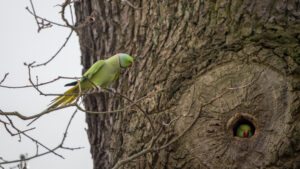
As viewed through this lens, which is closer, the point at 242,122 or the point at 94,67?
the point at 242,122

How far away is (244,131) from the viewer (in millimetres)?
2039

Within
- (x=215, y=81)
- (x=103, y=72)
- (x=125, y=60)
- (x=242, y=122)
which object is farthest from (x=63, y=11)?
(x=242, y=122)

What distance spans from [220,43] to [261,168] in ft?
2.74

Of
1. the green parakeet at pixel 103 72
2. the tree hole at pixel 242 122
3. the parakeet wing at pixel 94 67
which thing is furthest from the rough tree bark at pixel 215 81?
the parakeet wing at pixel 94 67

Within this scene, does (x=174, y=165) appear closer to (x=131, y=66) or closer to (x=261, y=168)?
(x=261, y=168)

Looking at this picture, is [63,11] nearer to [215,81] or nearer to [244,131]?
[215,81]

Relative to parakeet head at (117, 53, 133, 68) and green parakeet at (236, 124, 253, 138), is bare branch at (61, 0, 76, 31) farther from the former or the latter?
green parakeet at (236, 124, 253, 138)

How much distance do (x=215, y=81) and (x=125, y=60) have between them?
2.74 ft

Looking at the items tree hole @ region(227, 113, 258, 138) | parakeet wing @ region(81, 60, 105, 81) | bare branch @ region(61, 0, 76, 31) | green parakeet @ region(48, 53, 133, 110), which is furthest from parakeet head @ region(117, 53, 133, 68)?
tree hole @ region(227, 113, 258, 138)

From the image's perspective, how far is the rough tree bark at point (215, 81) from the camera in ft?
6.26

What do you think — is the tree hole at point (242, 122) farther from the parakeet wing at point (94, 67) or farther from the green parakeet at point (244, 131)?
the parakeet wing at point (94, 67)

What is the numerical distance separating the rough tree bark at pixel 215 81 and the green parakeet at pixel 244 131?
80mm

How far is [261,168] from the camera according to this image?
1.86 meters

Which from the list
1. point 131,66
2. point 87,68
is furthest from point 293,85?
point 87,68
